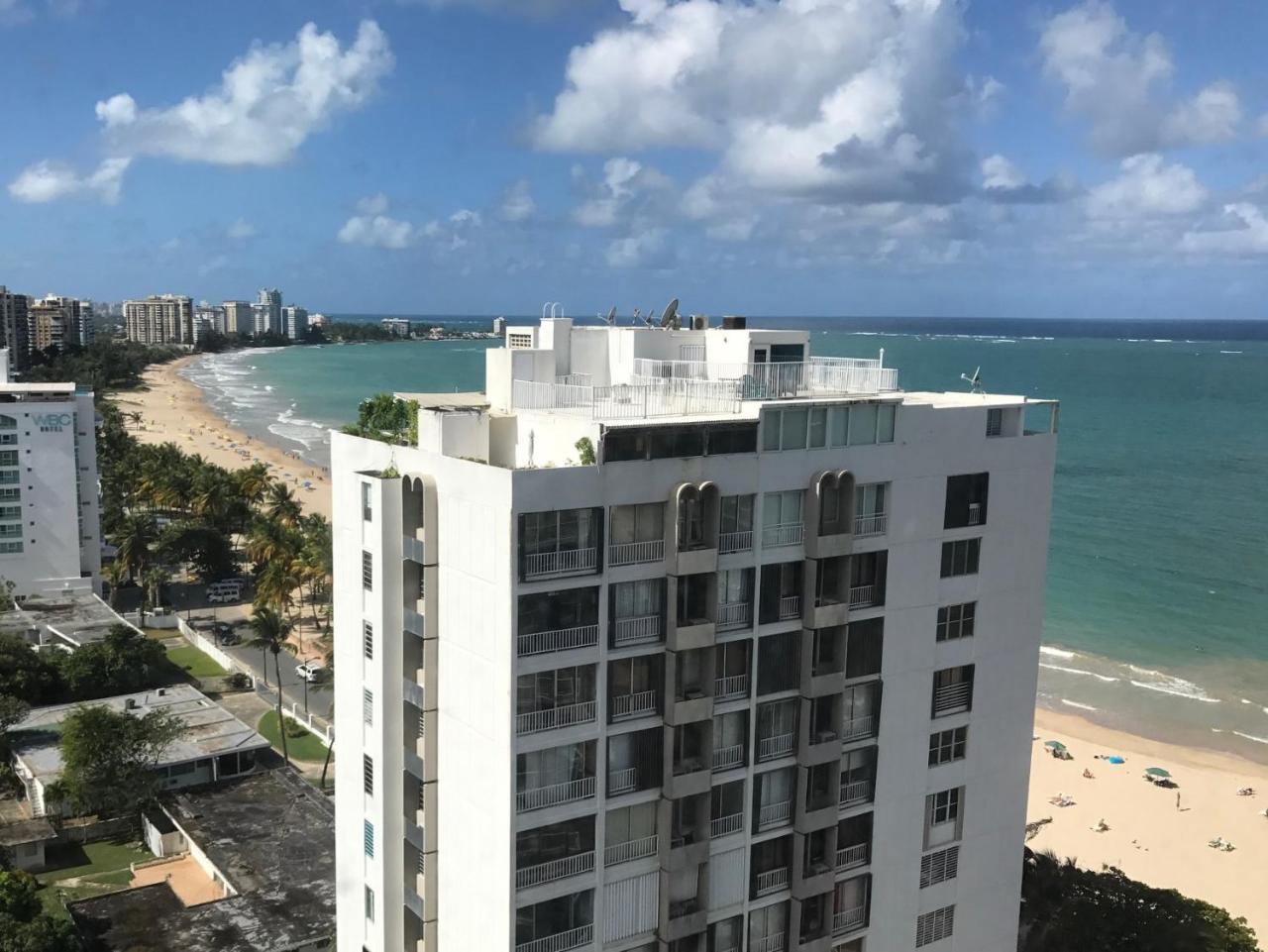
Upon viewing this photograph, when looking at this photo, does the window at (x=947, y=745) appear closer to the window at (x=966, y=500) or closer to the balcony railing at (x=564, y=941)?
the window at (x=966, y=500)

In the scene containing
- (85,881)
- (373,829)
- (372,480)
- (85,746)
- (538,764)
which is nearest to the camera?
(538,764)

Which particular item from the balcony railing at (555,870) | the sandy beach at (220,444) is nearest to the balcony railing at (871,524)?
the balcony railing at (555,870)

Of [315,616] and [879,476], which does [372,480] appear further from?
[315,616]

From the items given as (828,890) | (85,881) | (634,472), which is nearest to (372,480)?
(634,472)

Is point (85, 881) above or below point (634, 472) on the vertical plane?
below

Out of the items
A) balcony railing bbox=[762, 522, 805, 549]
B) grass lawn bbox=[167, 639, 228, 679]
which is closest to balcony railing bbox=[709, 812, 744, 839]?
balcony railing bbox=[762, 522, 805, 549]

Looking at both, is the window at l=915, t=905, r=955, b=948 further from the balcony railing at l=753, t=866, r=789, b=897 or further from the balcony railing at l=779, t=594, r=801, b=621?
→ the balcony railing at l=779, t=594, r=801, b=621
